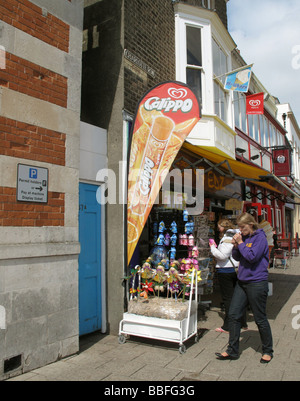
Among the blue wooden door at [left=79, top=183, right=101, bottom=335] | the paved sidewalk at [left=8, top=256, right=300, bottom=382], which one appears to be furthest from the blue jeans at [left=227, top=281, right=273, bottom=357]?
the blue wooden door at [left=79, top=183, right=101, bottom=335]

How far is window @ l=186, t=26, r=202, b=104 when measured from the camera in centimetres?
894

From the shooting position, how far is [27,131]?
421 centimetres

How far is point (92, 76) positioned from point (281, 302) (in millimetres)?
6410

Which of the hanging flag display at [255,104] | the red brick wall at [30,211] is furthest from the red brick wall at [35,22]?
the hanging flag display at [255,104]

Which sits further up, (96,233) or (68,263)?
(96,233)

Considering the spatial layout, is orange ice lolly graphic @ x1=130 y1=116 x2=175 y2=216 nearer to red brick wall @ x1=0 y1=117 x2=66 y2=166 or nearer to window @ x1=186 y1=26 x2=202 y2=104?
red brick wall @ x1=0 y1=117 x2=66 y2=166

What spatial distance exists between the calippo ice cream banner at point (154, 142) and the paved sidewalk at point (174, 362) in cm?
141

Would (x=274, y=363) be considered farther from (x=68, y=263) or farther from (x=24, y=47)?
(x=24, y=47)

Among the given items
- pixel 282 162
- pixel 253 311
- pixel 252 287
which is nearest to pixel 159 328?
pixel 253 311

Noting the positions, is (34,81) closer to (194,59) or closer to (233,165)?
(233,165)

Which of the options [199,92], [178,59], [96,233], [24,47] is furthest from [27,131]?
[199,92]

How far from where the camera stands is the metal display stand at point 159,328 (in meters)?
4.70

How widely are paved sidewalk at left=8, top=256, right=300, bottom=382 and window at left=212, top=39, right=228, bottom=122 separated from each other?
21.9ft

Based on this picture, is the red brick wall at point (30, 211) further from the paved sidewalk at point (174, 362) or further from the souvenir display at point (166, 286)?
the paved sidewalk at point (174, 362)
